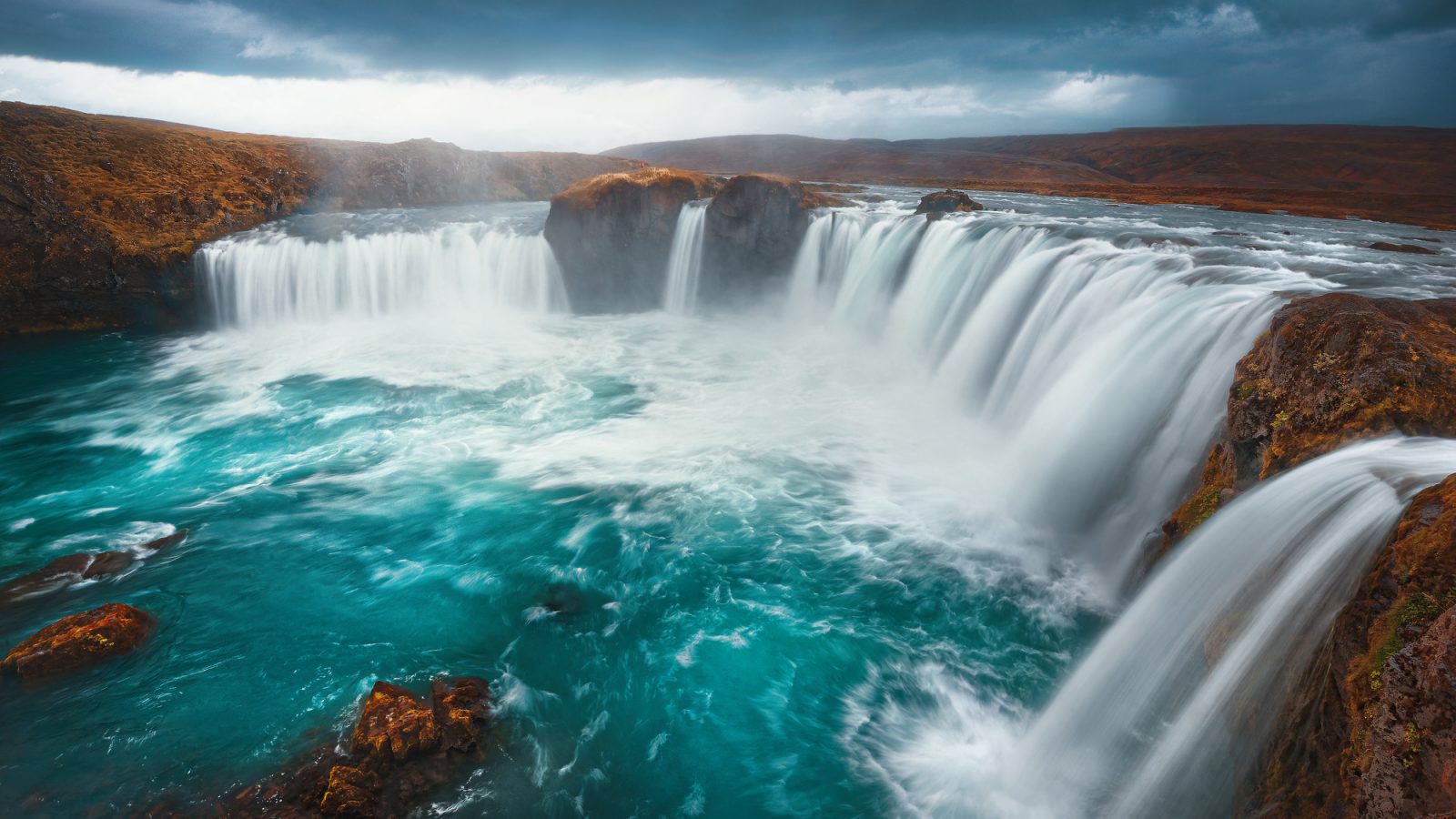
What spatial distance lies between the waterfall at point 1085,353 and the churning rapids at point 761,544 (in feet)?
0.28

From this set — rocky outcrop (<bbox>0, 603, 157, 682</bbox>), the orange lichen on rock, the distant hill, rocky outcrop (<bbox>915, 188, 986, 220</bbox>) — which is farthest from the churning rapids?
the distant hill

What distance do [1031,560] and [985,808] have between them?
4.85m

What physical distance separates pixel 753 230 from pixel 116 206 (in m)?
26.3

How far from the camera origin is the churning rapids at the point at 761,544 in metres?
6.60

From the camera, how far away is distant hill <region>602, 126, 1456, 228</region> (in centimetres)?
3856

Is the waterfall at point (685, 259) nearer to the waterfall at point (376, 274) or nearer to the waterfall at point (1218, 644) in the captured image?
the waterfall at point (376, 274)

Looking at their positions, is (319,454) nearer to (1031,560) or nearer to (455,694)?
(455,694)

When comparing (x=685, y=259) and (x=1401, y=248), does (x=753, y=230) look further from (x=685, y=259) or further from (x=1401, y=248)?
(x=1401, y=248)

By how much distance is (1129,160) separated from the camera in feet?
275

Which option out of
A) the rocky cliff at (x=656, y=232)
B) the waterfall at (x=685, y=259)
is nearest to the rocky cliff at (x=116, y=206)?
the rocky cliff at (x=656, y=232)

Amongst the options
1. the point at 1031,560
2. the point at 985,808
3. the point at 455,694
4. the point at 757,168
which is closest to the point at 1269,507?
the point at 985,808

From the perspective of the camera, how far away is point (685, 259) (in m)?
28.1

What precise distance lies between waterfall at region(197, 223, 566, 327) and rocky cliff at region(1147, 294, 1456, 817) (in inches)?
1060

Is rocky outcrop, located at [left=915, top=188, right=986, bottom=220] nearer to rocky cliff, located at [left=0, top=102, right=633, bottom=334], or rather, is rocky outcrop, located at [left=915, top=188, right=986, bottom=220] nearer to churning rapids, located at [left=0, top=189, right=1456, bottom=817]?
churning rapids, located at [left=0, top=189, right=1456, bottom=817]
